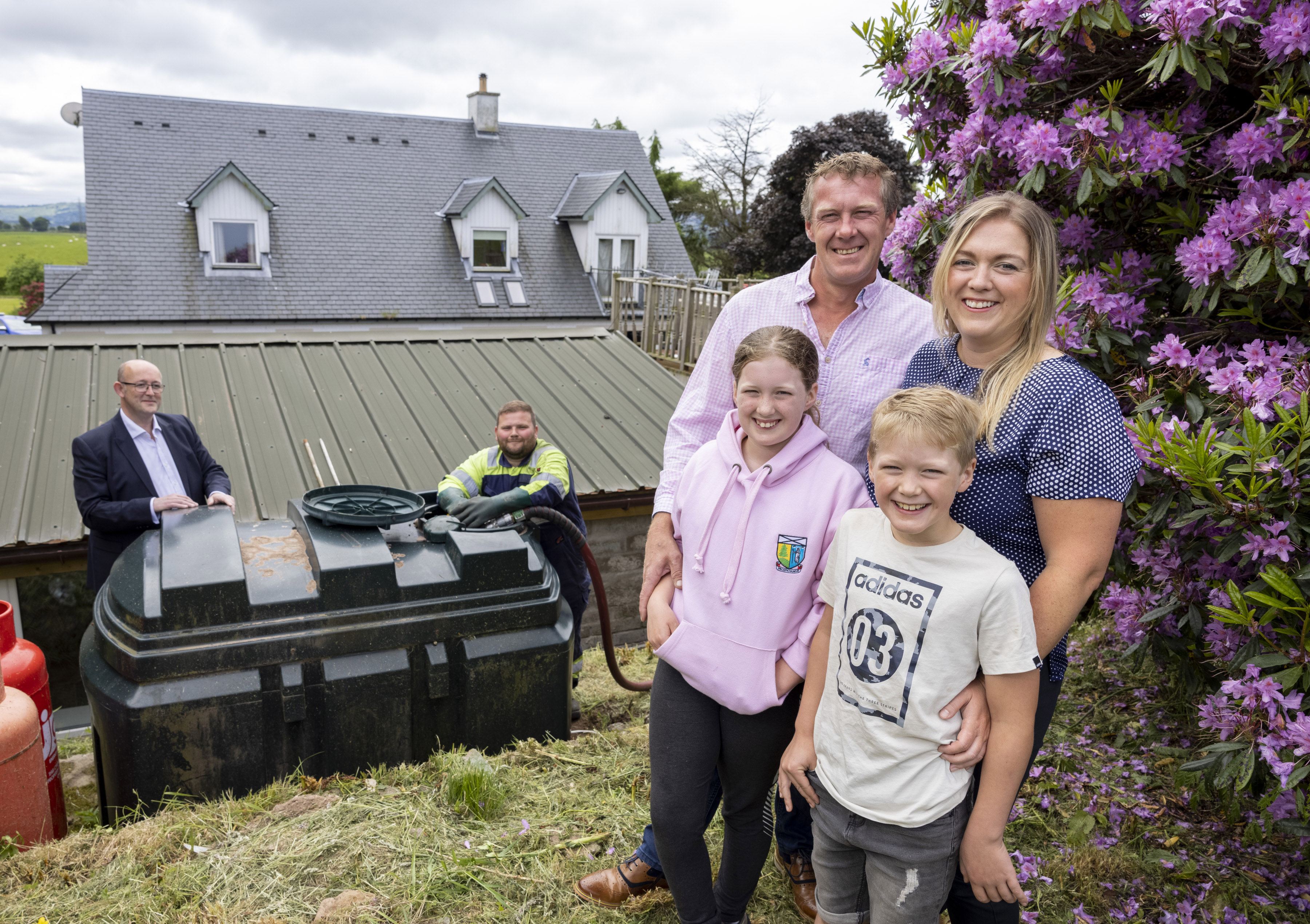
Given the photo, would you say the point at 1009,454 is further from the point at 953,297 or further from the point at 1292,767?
the point at 1292,767

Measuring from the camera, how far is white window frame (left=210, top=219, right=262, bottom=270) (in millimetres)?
17625

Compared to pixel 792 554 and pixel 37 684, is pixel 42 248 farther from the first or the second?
pixel 792 554

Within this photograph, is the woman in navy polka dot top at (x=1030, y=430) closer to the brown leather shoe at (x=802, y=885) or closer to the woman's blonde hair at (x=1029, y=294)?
the woman's blonde hair at (x=1029, y=294)

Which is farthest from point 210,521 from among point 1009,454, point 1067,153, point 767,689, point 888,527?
point 1067,153

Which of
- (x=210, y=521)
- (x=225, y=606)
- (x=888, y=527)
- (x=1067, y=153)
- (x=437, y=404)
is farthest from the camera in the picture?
(x=437, y=404)

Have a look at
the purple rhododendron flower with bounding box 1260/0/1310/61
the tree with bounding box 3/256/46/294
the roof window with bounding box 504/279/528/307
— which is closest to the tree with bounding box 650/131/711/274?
the roof window with bounding box 504/279/528/307

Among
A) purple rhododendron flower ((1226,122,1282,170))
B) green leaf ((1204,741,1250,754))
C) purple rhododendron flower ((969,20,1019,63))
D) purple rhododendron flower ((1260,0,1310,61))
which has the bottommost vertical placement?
green leaf ((1204,741,1250,754))

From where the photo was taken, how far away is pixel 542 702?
3.77m

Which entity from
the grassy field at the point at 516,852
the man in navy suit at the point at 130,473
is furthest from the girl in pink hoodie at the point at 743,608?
the man in navy suit at the point at 130,473

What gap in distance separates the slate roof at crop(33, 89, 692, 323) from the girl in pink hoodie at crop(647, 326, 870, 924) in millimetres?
17298

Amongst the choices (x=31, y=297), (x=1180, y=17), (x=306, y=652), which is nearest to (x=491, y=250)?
(x=306, y=652)

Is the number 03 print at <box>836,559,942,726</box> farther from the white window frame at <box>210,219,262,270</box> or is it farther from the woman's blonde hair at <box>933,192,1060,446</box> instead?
the white window frame at <box>210,219,262,270</box>

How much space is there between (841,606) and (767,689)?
0.31 metres

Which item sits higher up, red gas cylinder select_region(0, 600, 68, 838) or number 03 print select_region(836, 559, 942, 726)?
number 03 print select_region(836, 559, 942, 726)
